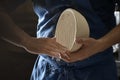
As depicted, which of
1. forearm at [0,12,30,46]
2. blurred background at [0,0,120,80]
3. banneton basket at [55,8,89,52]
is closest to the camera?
banneton basket at [55,8,89,52]

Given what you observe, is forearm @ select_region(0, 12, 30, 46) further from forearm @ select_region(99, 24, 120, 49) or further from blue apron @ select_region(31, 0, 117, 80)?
forearm @ select_region(99, 24, 120, 49)

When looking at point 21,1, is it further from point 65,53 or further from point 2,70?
point 2,70

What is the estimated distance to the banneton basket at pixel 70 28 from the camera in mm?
684

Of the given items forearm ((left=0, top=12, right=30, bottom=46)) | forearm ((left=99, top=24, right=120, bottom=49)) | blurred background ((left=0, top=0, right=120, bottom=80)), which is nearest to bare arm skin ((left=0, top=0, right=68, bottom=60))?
forearm ((left=0, top=12, right=30, bottom=46))

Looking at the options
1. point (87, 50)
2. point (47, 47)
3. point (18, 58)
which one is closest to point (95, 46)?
point (87, 50)

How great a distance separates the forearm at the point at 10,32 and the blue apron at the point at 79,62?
67 millimetres

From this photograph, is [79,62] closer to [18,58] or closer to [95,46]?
[95,46]

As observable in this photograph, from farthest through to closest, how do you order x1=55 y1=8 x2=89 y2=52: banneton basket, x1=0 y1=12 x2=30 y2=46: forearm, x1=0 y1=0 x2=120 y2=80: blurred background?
x1=0 y1=0 x2=120 y2=80: blurred background, x1=0 y1=12 x2=30 y2=46: forearm, x1=55 y1=8 x2=89 y2=52: banneton basket

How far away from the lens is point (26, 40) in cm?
78

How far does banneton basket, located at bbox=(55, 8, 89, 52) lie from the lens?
68 cm

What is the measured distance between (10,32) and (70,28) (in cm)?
19

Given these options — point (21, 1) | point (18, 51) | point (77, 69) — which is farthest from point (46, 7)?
point (18, 51)

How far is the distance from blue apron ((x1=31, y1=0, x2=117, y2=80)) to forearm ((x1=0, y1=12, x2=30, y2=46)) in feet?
0.22

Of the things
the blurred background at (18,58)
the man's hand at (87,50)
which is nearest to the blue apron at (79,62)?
the man's hand at (87,50)
